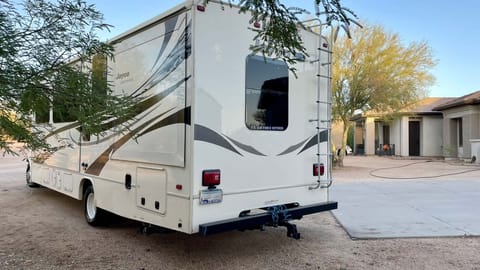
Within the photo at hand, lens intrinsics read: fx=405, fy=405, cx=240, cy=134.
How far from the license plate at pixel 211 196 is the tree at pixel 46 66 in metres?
1.29

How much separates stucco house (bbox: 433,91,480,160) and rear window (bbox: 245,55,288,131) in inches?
708

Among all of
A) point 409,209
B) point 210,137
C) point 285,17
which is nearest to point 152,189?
point 210,137

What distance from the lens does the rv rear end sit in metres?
4.41

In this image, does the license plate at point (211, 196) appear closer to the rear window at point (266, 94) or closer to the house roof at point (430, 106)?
the rear window at point (266, 94)

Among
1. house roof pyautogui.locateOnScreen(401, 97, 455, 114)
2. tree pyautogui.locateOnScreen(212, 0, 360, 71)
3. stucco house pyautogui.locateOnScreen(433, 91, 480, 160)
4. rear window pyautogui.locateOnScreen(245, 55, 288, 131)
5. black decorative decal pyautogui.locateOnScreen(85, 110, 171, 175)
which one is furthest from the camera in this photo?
house roof pyautogui.locateOnScreen(401, 97, 455, 114)

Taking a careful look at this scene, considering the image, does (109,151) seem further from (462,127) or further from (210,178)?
(462,127)

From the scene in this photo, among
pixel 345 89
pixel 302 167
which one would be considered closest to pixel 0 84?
pixel 302 167

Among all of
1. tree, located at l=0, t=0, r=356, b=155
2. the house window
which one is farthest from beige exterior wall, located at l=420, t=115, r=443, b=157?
tree, located at l=0, t=0, r=356, b=155

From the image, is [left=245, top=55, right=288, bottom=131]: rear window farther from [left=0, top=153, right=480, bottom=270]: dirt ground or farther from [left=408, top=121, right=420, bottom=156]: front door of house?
[left=408, top=121, right=420, bottom=156]: front door of house

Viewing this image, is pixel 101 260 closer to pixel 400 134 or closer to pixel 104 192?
pixel 104 192

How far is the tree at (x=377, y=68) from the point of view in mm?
16609

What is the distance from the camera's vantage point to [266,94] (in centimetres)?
514

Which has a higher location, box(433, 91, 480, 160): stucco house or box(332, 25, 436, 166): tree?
box(332, 25, 436, 166): tree

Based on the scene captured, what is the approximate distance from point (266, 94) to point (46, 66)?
257 cm
